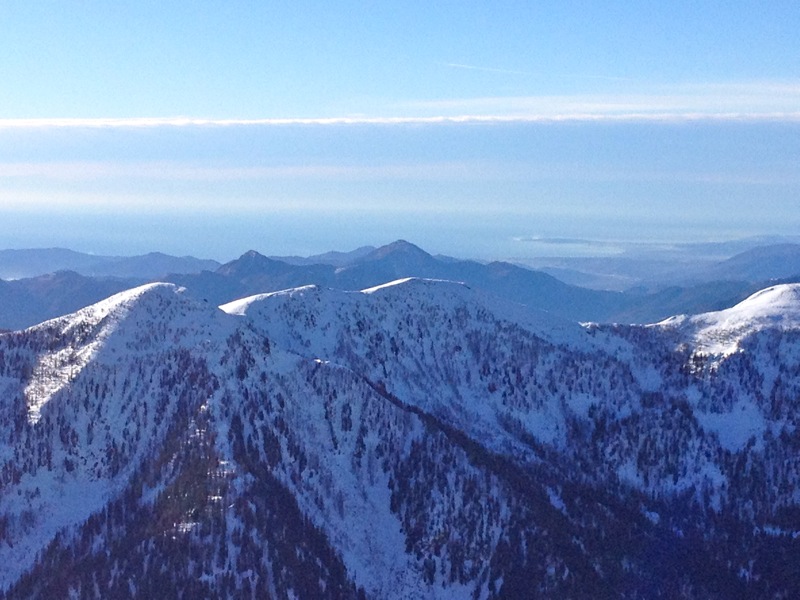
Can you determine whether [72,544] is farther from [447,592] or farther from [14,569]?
[447,592]

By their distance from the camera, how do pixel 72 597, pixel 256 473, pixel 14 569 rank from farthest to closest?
pixel 256 473 → pixel 14 569 → pixel 72 597

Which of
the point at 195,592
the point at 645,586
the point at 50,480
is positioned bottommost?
the point at 645,586

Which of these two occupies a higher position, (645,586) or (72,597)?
(72,597)

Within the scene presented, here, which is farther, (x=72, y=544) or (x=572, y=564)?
(x=572, y=564)

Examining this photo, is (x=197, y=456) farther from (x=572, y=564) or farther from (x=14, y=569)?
(x=572, y=564)

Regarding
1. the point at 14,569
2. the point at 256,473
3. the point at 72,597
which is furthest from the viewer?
the point at 256,473

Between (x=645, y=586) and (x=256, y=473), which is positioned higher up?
(x=256, y=473)

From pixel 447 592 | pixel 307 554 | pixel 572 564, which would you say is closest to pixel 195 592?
pixel 307 554

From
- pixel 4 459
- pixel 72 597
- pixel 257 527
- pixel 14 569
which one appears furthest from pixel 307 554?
pixel 4 459

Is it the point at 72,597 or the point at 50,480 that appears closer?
the point at 72,597
